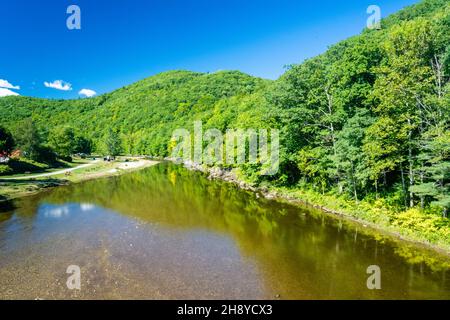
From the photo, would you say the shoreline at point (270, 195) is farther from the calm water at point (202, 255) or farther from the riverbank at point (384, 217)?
the calm water at point (202, 255)

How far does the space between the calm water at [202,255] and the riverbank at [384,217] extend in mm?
1267

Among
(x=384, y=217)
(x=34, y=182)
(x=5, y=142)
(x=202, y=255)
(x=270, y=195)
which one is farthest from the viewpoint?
(x=5, y=142)

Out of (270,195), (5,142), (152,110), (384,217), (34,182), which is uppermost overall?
(152,110)

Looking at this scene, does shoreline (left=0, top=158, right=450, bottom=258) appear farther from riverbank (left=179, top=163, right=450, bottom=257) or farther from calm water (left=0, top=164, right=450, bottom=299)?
calm water (left=0, top=164, right=450, bottom=299)

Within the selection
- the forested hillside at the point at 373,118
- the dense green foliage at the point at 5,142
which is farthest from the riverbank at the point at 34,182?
the forested hillside at the point at 373,118

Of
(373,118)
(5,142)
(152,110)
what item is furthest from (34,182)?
(152,110)

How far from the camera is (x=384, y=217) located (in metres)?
25.8

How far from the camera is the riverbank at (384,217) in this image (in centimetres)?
2127

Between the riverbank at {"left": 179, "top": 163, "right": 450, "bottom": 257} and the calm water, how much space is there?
4.16ft

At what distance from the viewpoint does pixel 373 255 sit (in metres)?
20.4

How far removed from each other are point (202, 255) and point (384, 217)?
16.8 meters

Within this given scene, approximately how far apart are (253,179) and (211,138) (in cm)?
3265

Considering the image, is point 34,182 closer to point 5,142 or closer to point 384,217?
point 5,142
